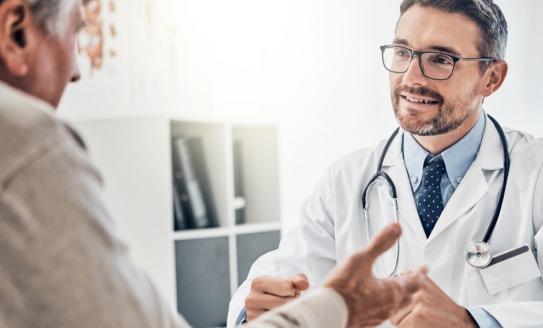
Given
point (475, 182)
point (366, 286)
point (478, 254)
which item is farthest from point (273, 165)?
point (366, 286)

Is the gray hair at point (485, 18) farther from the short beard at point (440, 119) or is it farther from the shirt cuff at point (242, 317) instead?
the shirt cuff at point (242, 317)

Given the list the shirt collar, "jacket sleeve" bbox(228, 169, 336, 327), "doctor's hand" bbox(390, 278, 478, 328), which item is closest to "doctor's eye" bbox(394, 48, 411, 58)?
the shirt collar

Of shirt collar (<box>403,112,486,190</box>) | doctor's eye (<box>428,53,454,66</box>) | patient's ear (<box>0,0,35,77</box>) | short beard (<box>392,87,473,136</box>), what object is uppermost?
patient's ear (<box>0,0,35,77</box>)

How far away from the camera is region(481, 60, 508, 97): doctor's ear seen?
143cm

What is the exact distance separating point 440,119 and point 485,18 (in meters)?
0.24

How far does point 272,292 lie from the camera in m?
1.13

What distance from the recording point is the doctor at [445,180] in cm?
125

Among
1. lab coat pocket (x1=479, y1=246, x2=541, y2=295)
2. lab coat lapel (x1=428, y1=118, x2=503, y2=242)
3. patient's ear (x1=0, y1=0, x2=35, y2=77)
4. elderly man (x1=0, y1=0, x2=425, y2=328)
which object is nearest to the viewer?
elderly man (x1=0, y1=0, x2=425, y2=328)

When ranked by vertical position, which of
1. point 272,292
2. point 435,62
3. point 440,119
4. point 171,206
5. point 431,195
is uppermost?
point 435,62

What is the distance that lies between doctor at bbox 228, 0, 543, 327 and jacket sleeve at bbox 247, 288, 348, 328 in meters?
0.55

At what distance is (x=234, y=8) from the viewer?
289 centimetres

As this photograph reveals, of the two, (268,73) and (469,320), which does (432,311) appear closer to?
(469,320)

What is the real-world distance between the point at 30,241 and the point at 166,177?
1696 mm

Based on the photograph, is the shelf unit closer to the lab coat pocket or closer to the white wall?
the white wall
